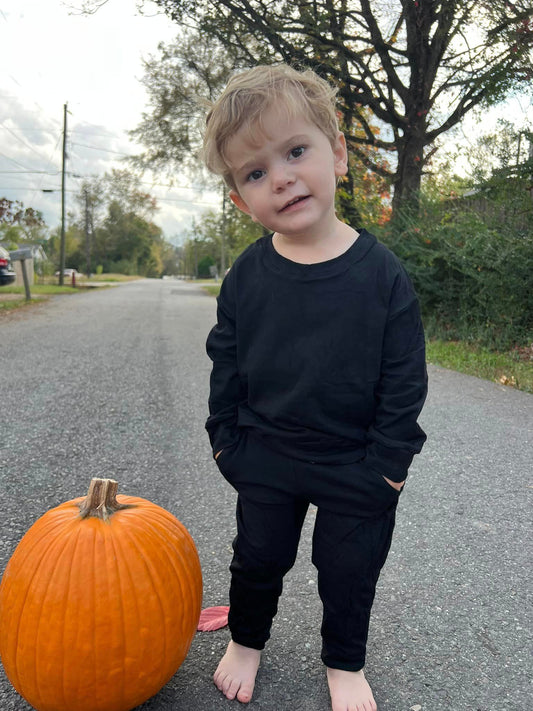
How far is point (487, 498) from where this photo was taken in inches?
131

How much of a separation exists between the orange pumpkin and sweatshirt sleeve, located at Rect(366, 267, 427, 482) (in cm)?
67

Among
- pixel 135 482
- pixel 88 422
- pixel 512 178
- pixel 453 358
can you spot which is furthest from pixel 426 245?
pixel 135 482

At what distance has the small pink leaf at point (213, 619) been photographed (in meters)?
2.11

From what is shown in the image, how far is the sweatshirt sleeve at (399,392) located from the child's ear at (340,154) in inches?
14.3

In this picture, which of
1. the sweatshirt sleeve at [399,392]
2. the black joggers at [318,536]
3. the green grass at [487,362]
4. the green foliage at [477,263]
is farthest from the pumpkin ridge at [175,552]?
the green foliage at [477,263]

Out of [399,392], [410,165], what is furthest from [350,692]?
[410,165]

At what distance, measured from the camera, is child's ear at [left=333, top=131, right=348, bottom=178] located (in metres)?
1.77

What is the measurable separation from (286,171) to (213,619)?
59.5 inches

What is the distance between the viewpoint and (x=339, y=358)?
1681mm

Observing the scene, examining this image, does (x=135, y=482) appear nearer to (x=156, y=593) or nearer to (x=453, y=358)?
(x=156, y=593)

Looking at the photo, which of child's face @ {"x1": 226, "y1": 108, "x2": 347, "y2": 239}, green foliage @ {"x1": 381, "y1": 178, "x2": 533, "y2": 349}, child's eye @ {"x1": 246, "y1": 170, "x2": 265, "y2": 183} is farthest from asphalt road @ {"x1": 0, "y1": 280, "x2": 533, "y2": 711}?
green foliage @ {"x1": 381, "y1": 178, "x2": 533, "y2": 349}

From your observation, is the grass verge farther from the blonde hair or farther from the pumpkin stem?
the pumpkin stem

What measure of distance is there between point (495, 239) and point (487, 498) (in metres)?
5.40

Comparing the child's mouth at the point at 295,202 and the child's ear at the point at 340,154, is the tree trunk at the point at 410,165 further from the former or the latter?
the child's mouth at the point at 295,202
